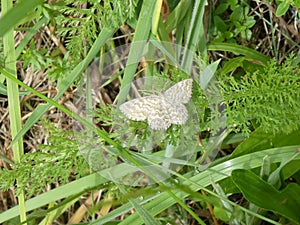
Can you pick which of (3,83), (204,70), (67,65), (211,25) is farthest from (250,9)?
(3,83)

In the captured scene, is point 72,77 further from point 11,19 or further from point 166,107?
point 11,19

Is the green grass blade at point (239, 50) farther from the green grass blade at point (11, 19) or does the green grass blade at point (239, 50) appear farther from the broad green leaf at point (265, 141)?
the green grass blade at point (11, 19)

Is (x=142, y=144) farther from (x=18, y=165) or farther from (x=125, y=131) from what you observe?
(x=18, y=165)

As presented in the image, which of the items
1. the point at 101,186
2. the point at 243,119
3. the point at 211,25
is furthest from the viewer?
the point at 211,25

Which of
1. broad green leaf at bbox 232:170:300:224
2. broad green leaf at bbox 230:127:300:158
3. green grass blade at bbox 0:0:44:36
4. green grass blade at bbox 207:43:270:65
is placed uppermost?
green grass blade at bbox 0:0:44:36

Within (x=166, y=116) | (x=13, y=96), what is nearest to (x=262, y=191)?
(x=166, y=116)

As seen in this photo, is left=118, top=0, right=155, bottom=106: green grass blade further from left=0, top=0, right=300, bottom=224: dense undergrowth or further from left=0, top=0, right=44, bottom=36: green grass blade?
left=0, top=0, right=44, bottom=36: green grass blade

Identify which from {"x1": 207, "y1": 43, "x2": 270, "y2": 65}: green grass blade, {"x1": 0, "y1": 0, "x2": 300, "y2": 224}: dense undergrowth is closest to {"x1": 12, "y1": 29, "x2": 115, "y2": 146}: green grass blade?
{"x1": 0, "y1": 0, "x2": 300, "y2": 224}: dense undergrowth

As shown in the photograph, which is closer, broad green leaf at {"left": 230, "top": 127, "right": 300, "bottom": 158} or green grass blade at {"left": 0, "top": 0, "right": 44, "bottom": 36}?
green grass blade at {"left": 0, "top": 0, "right": 44, "bottom": 36}

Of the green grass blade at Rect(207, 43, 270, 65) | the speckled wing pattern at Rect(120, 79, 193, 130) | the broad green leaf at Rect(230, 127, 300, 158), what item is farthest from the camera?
the green grass blade at Rect(207, 43, 270, 65)
